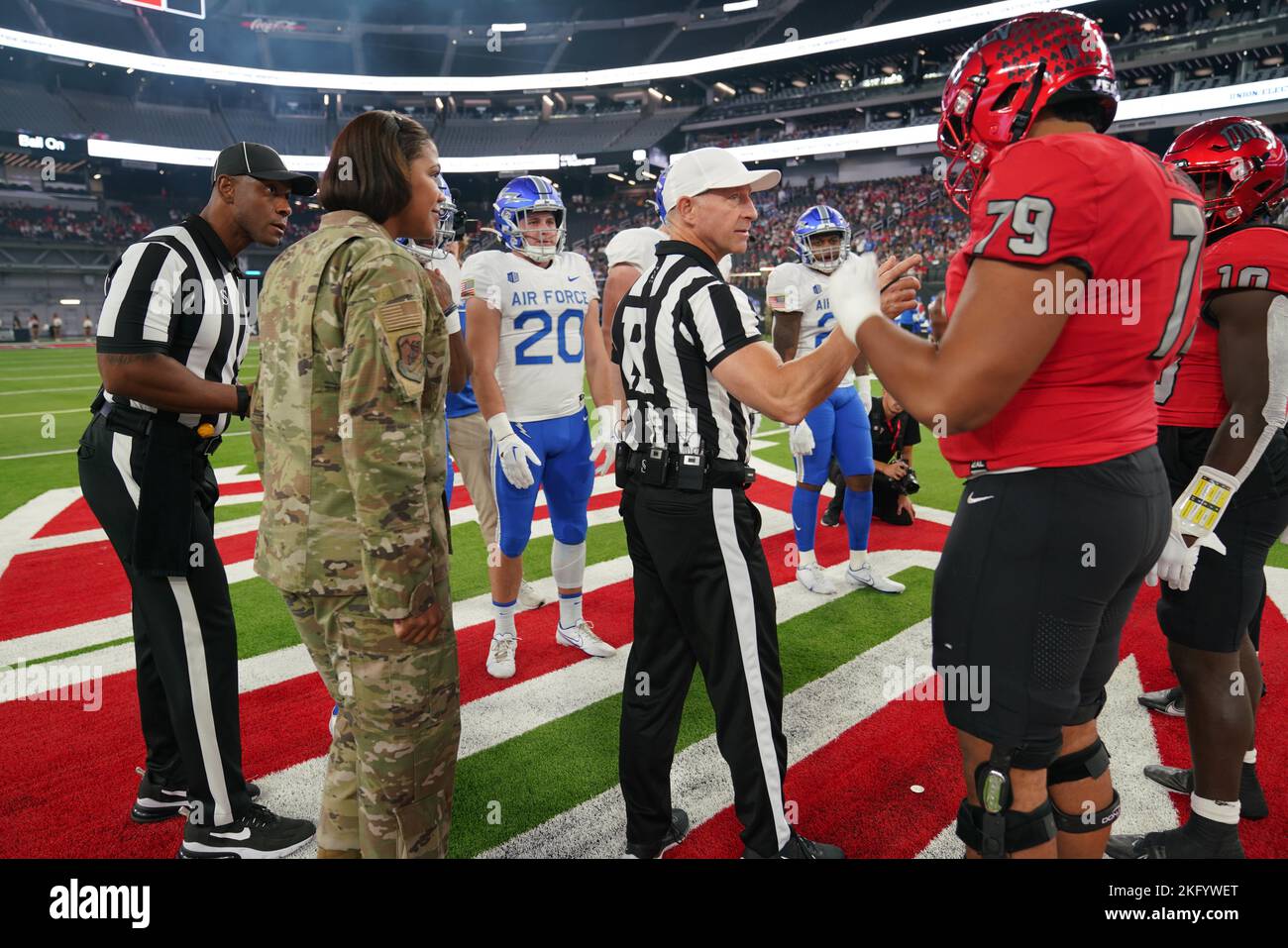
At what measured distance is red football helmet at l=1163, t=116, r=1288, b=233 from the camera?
99.3 inches

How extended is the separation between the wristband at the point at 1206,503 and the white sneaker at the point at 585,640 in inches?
114

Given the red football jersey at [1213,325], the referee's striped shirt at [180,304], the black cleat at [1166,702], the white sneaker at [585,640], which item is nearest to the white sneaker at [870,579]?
the black cleat at [1166,702]

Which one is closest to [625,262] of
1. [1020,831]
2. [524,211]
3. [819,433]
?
[524,211]

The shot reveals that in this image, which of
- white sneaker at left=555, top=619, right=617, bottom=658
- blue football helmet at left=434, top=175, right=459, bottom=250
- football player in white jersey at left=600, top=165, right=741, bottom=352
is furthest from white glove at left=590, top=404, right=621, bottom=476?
blue football helmet at left=434, top=175, right=459, bottom=250

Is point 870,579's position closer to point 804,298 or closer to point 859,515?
point 859,515

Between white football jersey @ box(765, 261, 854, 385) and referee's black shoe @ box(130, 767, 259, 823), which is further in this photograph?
white football jersey @ box(765, 261, 854, 385)

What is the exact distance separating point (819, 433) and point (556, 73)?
5227 cm

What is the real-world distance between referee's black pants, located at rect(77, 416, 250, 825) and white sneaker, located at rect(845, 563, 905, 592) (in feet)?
13.2

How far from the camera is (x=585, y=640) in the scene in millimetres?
4410

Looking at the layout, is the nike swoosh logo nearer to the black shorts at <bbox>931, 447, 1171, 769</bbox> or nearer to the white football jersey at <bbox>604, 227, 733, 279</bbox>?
the black shorts at <bbox>931, 447, 1171, 769</bbox>

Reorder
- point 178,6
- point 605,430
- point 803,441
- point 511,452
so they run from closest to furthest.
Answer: point 511,452 → point 605,430 → point 803,441 → point 178,6

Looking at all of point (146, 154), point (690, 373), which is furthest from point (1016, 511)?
point (146, 154)

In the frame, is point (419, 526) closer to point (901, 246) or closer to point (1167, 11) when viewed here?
point (901, 246)

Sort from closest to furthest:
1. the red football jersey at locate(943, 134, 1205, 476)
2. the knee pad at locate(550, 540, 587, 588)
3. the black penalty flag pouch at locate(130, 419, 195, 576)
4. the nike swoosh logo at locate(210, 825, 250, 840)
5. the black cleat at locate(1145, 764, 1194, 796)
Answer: the red football jersey at locate(943, 134, 1205, 476)
the black penalty flag pouch at locate(130, 419, 195, 576)
the nike swoosh logo at locate(210, 825, 250, 840)
the black cleat at locate(1145, 764, 1194, 796)
the knee pad at locate(550, 540, 587, 588)
